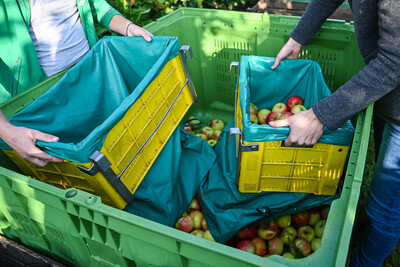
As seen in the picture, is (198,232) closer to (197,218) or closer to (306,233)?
(197,218)

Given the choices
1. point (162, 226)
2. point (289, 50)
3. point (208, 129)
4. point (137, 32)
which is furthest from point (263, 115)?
point (162, 226)

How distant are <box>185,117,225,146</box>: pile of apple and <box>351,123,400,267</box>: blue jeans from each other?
1.21 metres

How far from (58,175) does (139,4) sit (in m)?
2.31

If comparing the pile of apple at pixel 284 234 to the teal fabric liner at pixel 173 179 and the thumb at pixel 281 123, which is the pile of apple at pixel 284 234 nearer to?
the teal fabric liner at pixel 173 179

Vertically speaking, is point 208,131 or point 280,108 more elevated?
point 280,108

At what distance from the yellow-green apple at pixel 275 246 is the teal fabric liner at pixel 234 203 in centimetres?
15

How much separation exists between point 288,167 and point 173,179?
2.30ft

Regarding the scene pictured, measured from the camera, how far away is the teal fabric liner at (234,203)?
5.81 feet

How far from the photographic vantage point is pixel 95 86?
76.3 inches

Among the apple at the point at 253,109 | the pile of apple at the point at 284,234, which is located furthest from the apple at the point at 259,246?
the apple at the point at 253,109

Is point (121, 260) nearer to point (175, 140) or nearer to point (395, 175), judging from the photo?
point (175, 140)

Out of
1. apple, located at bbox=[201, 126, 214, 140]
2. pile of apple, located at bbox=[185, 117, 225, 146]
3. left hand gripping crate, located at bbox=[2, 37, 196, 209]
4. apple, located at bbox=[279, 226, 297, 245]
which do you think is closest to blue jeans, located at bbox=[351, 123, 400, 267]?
apple, located at bbox=[279, 226, 297, 245]

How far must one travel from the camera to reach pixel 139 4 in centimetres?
321

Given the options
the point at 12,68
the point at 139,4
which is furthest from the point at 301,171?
the point at 139,4
